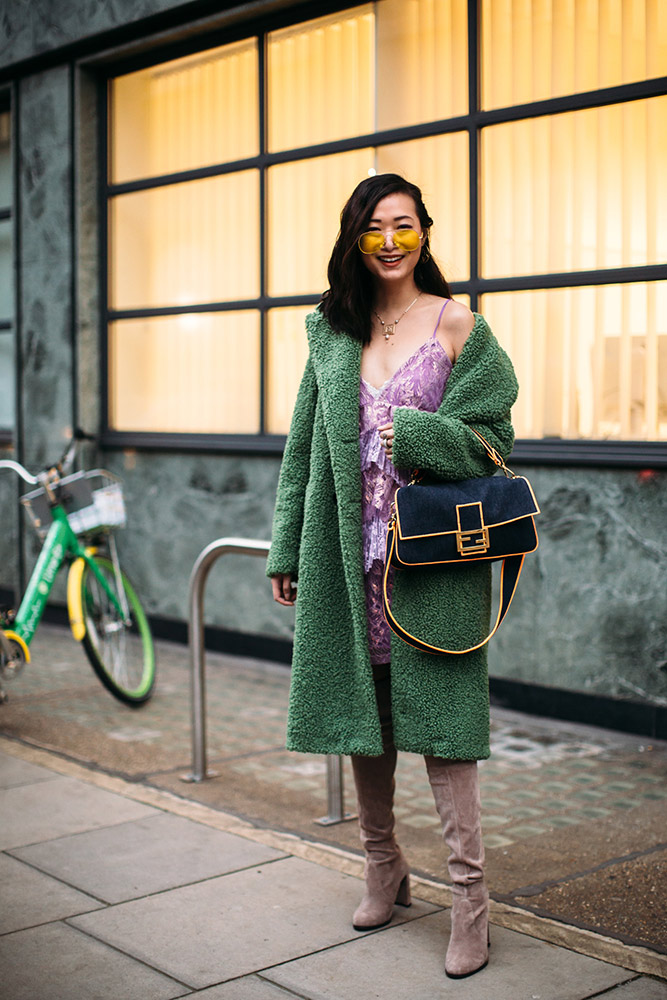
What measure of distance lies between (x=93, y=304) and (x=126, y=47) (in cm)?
172

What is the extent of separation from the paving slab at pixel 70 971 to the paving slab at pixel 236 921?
5cm

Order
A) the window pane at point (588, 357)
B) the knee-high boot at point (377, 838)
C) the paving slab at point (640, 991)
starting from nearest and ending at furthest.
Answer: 1. the paving slab at point (640, 991)
2. the knee-high boot at point (377, 838)
3. the window pane at point (588, 357)

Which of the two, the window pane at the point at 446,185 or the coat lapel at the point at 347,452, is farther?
the window pane at the point at 446,185

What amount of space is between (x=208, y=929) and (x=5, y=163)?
25.2ft

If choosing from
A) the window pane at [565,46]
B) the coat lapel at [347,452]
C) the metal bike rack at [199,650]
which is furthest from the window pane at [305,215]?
the coat lapel at [347,452]

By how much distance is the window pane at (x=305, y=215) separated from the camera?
24.1 feet

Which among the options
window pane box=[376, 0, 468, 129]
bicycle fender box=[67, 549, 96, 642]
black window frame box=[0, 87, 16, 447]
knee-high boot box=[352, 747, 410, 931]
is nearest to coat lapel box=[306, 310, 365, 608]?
knee-high boot box=[352, 747, 410, 931]

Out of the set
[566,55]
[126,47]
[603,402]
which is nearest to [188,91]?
[126,47]

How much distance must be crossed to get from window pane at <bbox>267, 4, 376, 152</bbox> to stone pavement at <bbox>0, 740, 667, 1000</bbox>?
169 inches

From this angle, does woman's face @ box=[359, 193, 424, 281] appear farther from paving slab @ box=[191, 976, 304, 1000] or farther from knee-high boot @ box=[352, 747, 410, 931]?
paving slab @ box=[191, 976, 304, 1000]

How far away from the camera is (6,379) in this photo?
9938 mm

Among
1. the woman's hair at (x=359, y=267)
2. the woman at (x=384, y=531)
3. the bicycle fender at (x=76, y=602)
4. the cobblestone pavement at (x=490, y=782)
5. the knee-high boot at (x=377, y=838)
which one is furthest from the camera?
the bicycle fender at (x=76, y=602)

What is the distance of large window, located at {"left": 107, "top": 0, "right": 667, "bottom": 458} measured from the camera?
19.1 feet

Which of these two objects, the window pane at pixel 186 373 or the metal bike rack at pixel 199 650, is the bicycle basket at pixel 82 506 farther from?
the window pane at pixel 186 373
